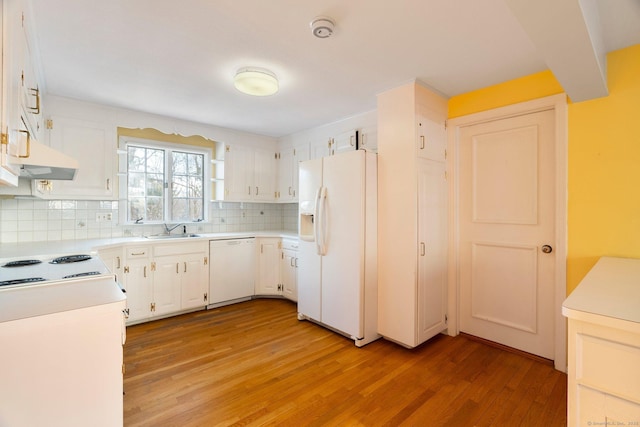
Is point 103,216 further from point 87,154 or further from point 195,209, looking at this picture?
point 195,209

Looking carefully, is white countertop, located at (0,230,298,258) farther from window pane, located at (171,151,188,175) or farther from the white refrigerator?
window pane, located at (171,151,188,175)

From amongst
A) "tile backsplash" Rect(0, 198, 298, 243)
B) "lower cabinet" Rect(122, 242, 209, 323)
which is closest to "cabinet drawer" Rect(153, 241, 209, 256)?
"lower cabinet" Rect(122, 242, 209, 323)

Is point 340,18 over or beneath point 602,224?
over

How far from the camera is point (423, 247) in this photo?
261 cm

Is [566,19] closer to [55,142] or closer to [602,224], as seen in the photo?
[602,224]

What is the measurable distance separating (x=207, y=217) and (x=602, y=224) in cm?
418

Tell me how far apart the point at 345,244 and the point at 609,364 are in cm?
197

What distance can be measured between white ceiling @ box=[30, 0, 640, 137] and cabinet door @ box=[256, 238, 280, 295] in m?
1.92

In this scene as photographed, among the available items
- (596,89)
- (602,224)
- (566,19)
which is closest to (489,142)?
(596,89)

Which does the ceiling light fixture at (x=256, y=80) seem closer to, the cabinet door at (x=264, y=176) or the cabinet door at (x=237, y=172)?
the cabinet door at (x=237, y=172)

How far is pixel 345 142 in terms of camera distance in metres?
3.52

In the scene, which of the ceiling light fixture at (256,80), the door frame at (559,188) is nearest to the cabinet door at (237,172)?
the ceiling light fixture at (256,80)

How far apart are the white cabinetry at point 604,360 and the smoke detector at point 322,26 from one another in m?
1.83

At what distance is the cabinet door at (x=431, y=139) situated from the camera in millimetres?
2578
